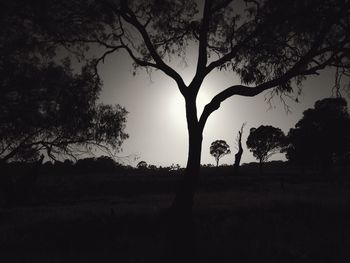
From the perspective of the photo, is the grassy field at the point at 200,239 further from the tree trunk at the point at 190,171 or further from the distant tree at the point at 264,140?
the distant tree at the point at 264,140

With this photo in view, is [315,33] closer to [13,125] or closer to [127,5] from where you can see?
[127,5]

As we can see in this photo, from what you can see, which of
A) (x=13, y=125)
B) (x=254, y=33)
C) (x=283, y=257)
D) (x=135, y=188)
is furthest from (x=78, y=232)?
(x=135, y=188)

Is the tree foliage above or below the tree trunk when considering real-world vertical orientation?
above

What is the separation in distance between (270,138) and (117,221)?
236ft

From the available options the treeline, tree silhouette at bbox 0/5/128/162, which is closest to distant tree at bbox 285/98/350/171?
the treeline

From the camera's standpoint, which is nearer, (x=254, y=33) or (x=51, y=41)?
(x=254, y=33)

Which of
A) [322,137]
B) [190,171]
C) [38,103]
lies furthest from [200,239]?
[322,137]

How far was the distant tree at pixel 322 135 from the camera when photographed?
2221 inches

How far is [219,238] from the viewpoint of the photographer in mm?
9289

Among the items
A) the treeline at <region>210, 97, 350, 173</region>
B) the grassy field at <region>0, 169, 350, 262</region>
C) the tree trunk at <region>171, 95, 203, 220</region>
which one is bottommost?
the grassy field at <region>0, 169, 350, 262</region>

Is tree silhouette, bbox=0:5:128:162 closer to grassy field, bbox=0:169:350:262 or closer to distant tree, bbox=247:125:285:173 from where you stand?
grassy field, bbox=0:169:350:262

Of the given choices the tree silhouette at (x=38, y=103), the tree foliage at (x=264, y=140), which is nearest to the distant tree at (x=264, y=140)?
the tree foliage at (x=264, y=140)

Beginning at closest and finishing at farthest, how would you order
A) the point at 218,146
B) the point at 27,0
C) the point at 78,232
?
1. the point at 78,232
2. the point at 27,0
3. the point at 218,146

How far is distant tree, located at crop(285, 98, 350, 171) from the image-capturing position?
56.4 meters
